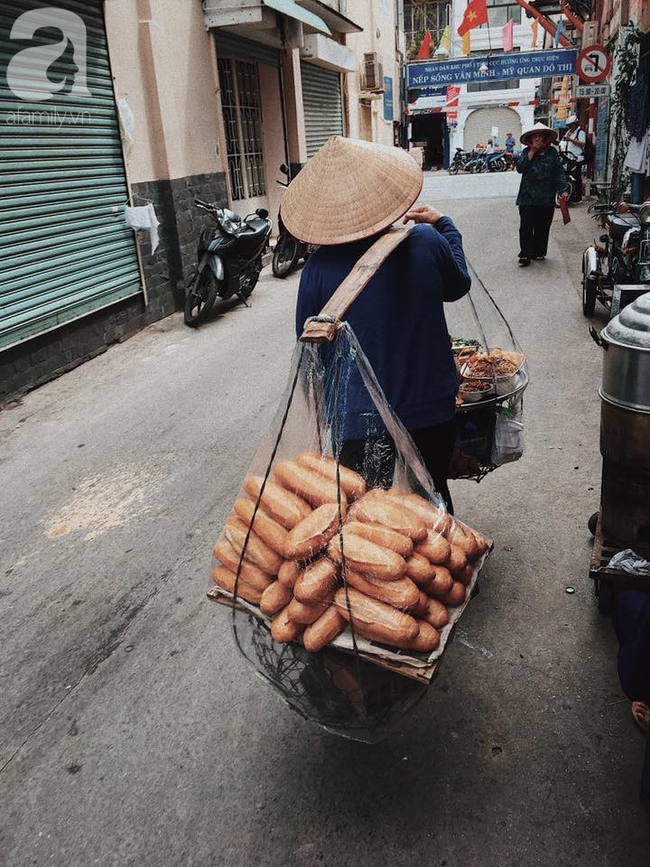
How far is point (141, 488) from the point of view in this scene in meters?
4.48

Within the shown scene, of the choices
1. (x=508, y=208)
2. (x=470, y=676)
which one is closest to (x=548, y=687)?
(x=470, y=676)

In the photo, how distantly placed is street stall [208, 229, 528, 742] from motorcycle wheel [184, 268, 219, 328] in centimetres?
649

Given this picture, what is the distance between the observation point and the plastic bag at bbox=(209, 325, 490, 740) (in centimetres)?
181

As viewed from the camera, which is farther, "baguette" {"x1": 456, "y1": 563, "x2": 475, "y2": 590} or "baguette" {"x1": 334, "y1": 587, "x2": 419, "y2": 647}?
"baguette" {"x1": 456, "y1": 563, "x2": 475, "y2": 590}

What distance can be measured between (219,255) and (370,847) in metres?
7.44

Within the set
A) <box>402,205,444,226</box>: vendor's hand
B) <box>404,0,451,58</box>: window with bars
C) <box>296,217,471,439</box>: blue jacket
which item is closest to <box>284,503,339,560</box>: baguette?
<box>296,217,471,439</box>: blue jacket

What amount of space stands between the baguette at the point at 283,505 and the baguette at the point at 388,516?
0.14 m

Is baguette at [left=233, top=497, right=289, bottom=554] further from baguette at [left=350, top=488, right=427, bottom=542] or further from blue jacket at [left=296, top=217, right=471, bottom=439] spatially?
blue jacket at [left=296, top=217, right=471, bottom=439]

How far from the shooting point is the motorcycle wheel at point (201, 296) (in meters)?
8.50

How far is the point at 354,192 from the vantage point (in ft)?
7.35

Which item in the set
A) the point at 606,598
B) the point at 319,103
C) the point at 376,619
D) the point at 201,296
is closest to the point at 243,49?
the point at 319,103

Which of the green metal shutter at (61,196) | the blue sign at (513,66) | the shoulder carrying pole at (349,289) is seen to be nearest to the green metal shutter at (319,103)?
the blue sign at (513,66)

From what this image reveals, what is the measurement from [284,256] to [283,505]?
32.3ft

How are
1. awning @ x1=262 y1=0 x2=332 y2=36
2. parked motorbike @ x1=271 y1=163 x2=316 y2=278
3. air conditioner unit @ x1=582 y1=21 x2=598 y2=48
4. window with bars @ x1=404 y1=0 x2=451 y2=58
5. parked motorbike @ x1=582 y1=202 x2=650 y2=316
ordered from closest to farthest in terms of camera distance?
parked motorbike @ x1=582 y1=202 x2=650 y2=316, awning @ x1=262 y1=0 x2=332 y2=36, parked motorbike @ x1=271 y1=163 x2=316 y2=278, air conditioner unit @ x1=582 y1=21 x2=598 y2=48, window with bars @ x1=404 y1=0 x2=451 y2=58
